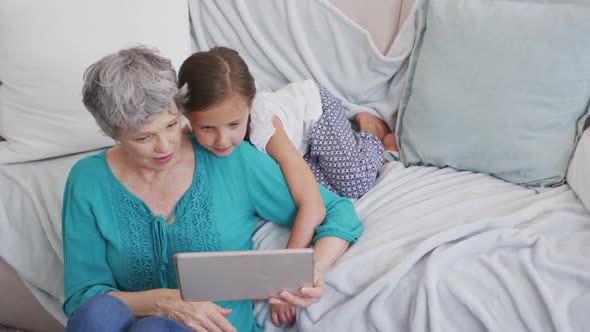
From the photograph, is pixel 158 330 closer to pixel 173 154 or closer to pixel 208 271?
pixel 208 271

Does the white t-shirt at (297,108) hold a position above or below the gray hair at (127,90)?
below

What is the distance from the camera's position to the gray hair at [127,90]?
33.8 inches

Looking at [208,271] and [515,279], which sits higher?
[208,271]

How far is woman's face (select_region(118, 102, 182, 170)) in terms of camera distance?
0.90 m

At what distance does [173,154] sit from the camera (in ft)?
3.19

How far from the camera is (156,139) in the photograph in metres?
0.92

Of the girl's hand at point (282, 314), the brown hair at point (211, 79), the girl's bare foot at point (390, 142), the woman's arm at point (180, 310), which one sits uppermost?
the brown hair at point (211, 79)

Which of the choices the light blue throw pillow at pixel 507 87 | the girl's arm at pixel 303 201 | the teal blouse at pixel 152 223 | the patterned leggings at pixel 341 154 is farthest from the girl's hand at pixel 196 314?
the light blue throw pillow at pixel 507 87

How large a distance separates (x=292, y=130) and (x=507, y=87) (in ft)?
1.73

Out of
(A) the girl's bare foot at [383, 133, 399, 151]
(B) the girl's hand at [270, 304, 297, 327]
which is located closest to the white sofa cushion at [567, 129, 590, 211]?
(A) the girl's bare foot at [383, 133, 399, 151]

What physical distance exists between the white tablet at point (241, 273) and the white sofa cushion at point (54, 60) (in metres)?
0.59

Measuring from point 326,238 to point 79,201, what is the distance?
47 cm

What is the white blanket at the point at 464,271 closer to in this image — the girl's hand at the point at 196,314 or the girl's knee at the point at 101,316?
the girl's hand at the point at 196,314

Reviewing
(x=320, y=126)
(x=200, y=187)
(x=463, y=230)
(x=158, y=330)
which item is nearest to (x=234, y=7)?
(x=320, y=126)
